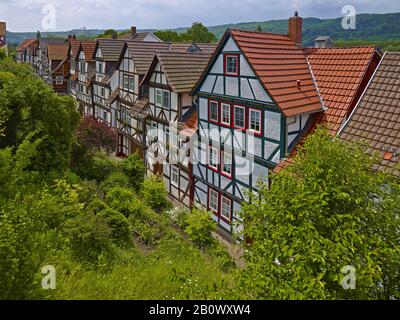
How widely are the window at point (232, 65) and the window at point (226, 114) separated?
1525 mm

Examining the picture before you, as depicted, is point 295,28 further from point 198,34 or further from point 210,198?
point 198,34

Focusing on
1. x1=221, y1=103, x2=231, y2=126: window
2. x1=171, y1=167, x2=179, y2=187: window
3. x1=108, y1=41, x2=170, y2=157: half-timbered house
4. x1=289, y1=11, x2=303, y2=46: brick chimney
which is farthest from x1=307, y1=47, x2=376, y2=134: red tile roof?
x1=108, y1=41, x2=170, y2=157: half-timbered house

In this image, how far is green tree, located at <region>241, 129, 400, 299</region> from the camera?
565 cm

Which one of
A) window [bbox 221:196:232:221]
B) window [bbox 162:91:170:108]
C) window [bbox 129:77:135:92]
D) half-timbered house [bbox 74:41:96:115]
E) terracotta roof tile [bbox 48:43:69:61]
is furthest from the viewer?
terracotta roof tile [bbox 48:43:69:61]

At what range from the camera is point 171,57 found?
23531 millimetres

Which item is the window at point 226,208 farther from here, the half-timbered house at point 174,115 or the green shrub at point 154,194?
the green shrub at point 154,194

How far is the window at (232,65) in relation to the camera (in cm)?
1611

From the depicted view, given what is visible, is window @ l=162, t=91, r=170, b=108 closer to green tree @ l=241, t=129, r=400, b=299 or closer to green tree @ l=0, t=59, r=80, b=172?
green tree @ l=0, t=59, r=80, b=172

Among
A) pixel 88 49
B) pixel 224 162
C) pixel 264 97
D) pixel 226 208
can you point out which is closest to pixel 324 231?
pixel 264 97

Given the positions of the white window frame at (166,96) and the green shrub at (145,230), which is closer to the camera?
the green shrub at (145,230)

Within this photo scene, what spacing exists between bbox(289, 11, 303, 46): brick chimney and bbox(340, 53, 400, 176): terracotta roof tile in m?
4.18

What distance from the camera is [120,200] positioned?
58.0ft

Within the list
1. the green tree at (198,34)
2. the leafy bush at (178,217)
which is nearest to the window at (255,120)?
the leafy bush at (178,217)

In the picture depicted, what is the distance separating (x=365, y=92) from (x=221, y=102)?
6.31 meters
